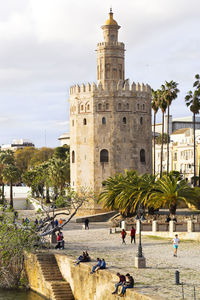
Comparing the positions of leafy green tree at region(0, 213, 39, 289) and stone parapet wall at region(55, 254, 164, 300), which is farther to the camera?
leafy green tree at region(0, 213, 39, 289)

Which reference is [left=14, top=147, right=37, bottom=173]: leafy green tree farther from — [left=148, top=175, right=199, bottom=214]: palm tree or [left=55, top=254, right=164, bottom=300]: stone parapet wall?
[left=55, top=254, right=164, bottom=300]: stone parapet wall

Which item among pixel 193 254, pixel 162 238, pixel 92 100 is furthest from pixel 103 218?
pixel 193 254

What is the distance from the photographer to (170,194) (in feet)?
150

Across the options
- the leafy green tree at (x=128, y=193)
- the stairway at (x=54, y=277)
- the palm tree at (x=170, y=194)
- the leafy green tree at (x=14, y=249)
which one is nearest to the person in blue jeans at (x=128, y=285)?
the stairway at (x=54, y=277)

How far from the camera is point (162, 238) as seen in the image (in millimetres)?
38875

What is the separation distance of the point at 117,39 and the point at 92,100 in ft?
26.7

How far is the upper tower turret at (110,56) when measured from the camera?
207ft

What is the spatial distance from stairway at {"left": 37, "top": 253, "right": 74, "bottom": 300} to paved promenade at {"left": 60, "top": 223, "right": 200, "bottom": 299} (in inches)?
46.8

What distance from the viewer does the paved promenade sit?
23.2 m

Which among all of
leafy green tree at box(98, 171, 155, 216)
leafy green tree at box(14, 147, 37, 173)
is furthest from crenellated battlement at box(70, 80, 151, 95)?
leafy green tree at box(14, 147, 37, 173)

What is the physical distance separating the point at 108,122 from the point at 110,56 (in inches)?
309

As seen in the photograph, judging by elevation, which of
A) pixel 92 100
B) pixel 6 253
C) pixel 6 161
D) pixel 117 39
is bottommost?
pixel 6 253

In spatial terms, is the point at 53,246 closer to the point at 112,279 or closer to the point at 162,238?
the point at 162,238

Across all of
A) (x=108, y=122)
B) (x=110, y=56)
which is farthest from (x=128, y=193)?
(x=110, y=56)
